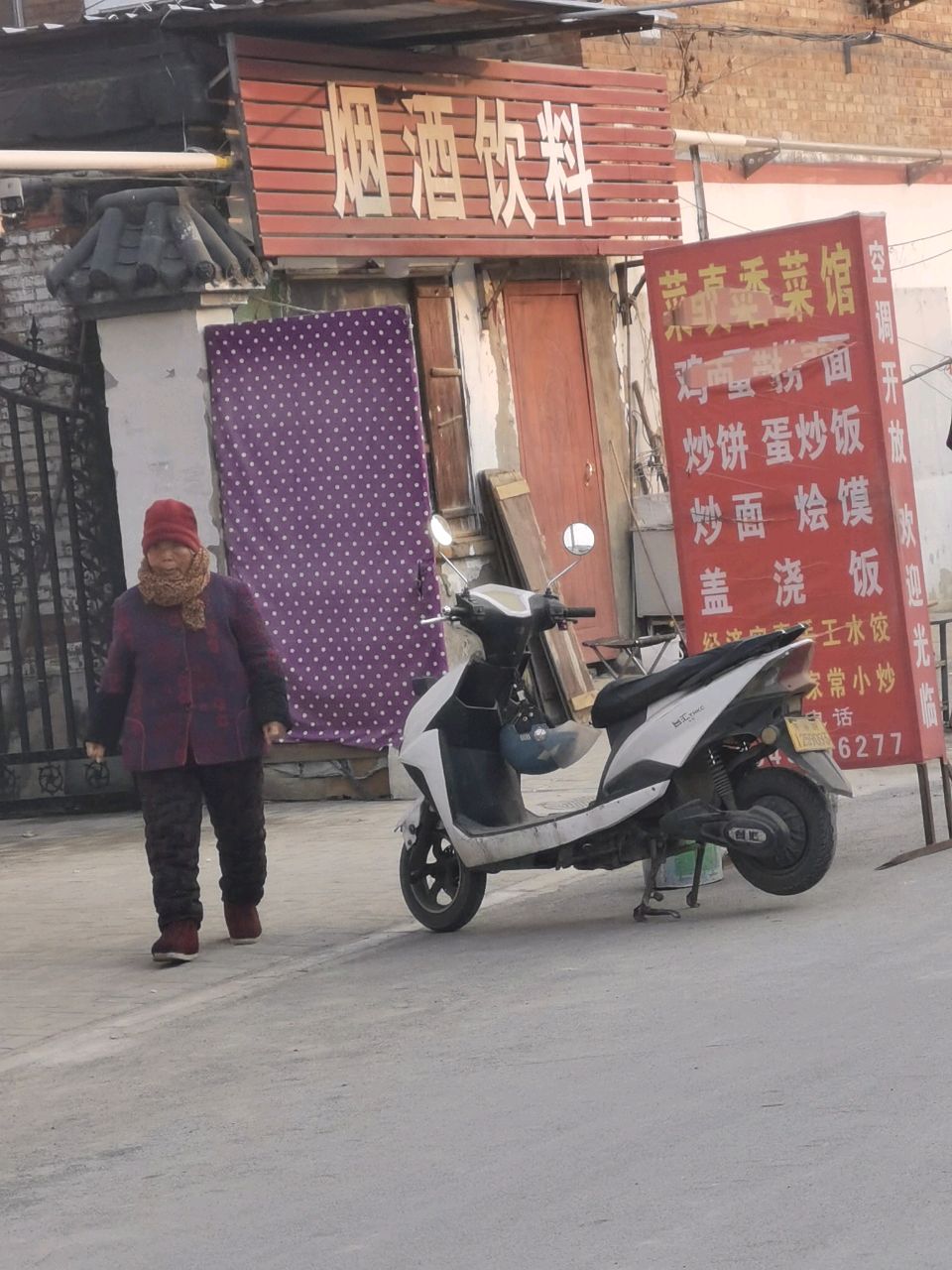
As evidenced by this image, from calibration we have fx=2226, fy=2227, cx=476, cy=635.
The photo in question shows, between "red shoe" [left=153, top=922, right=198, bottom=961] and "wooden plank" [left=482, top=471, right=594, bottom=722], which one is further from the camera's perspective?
"wooden plank" [left=482, top=471, right=594, bottom=722]

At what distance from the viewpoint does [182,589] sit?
871 cm

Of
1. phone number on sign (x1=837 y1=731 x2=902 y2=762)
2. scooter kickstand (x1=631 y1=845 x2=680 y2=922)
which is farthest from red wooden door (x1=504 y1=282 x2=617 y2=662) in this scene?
scooter kickstand (x1=631 y1=845 x2=680 y2=922)

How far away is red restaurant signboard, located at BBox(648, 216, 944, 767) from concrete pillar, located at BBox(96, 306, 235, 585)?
3915mm

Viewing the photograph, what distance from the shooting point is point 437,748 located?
8758 mm

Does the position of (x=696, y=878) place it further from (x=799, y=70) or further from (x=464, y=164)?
(x=799, y=70)

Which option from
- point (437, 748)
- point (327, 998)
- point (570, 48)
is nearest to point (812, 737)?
point (437, 748)

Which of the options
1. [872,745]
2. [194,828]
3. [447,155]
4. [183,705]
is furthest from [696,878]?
[447,155]

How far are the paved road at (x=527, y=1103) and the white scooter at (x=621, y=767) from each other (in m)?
0.27

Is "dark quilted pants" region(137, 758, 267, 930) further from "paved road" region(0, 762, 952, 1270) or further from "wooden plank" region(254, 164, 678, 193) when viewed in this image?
"wooden plank" region(254, 164, 678, 193)

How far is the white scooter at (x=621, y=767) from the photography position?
26.8ft

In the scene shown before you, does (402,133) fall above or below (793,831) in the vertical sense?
above

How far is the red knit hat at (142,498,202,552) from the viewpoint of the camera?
8.69 m

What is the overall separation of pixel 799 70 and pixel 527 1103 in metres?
16.2

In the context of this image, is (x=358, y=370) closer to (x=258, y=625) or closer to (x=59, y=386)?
(x=59, y=386)
